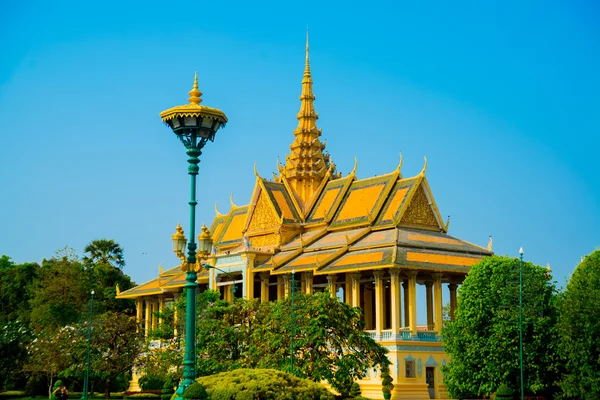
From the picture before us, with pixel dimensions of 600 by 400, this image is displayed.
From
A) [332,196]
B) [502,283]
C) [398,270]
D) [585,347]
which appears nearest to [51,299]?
[332,196]

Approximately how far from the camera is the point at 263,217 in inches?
2167

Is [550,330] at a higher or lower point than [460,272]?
lower

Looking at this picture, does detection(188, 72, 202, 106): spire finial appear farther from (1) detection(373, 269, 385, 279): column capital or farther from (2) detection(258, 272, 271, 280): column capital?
(2) detection(258, 272, 271, 280): column capital

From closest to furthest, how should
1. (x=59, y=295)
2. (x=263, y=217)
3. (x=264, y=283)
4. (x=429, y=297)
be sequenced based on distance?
(x=429, y=297), (x=264, y=283), (x=263, y=217), (x=59, y=295)

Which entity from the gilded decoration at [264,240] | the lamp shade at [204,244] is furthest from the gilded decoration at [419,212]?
the lamp shade at [204,244]

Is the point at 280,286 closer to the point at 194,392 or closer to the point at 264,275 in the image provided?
the point at 264,275

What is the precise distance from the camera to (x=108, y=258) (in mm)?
71938

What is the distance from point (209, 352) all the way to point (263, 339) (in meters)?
2.69

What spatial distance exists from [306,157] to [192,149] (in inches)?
1475

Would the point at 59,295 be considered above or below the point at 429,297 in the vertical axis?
above

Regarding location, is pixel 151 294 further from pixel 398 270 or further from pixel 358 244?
pixel 398 270

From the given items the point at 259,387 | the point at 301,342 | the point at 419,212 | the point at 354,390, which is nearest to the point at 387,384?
the point at 354,390

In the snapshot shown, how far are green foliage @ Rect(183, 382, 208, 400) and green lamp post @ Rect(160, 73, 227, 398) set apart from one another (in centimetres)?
9

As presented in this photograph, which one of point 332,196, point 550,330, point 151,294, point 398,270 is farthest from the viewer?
point 151,294
